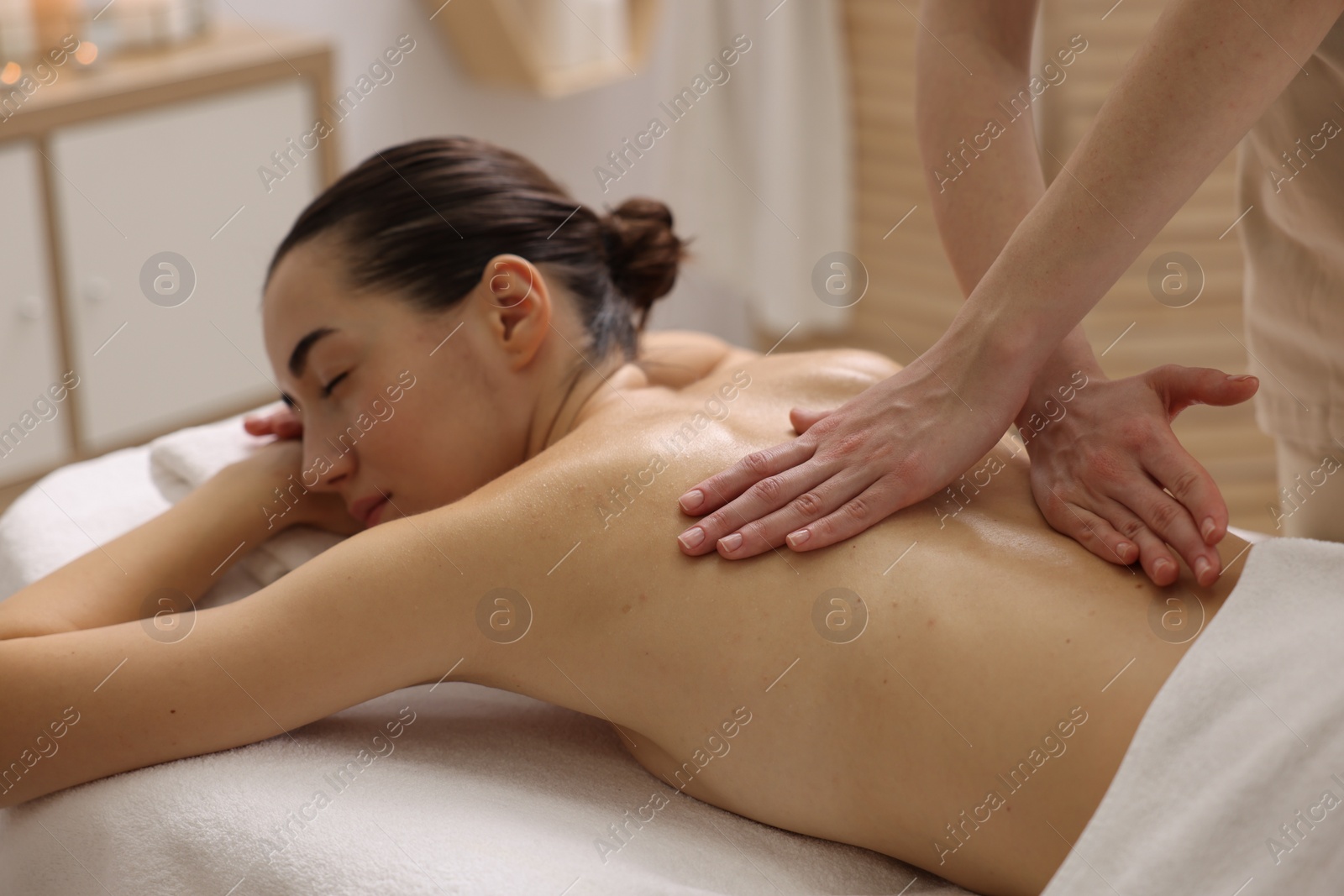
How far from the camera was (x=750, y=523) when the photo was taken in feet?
3.21

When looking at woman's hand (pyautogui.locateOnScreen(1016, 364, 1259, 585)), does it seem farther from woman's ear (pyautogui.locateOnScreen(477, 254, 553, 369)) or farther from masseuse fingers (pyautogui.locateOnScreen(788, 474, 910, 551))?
woman's ear (pyautogui.locateOnScreen(477, 254, 553, 369))

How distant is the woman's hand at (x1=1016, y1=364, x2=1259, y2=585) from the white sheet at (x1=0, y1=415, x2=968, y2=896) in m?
0.30

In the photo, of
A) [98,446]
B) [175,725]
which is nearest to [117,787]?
[175,725]

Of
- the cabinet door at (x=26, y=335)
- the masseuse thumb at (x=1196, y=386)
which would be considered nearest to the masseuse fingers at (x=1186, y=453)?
the masseuse thumb at (x=1196, y=386)

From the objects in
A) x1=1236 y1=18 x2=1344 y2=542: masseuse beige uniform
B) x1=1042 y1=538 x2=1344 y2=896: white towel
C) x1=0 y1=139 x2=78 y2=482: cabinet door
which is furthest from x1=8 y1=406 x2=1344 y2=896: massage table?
x1=0 y1=139 x2=78 y2=482: cabinet door

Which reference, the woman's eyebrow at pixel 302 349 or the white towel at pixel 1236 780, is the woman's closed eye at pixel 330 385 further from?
the white towel at pixel 1236 780

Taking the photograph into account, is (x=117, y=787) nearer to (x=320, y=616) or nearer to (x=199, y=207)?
(x=320, y=616)

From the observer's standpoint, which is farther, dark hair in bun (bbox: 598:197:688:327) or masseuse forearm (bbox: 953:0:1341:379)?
dark hair in bun (bbox: 598:197:688:327)

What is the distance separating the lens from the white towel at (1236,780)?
0.81 meters

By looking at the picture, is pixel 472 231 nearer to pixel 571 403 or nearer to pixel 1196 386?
pixel 571 403

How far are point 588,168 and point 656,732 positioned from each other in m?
2.50

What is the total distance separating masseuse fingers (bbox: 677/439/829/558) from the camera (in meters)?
0.98

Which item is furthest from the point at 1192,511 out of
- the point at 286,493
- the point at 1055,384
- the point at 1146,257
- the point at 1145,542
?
the point at 1146,257

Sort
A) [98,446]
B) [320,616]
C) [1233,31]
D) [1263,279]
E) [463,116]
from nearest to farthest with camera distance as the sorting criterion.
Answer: [1233,31] < [320,616] < [1263,279] < [98,446] < [463,116]
